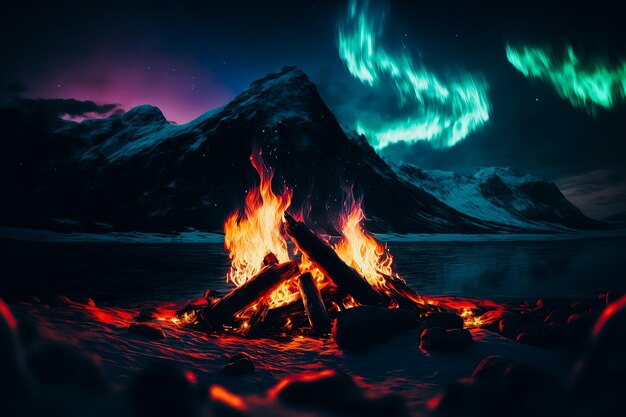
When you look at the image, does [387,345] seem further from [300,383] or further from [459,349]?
[300,383]

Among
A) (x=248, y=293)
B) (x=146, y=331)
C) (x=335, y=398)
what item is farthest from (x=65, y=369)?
(x=248, y=293)

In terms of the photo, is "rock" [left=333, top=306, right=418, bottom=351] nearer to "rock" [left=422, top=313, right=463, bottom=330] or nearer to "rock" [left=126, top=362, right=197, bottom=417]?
"rock" [left=422, top=313, right=463, bottom=330]

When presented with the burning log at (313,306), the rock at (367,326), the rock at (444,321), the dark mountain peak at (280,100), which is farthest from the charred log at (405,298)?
the dark mountain peak at (280,100)

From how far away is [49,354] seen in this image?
167cm

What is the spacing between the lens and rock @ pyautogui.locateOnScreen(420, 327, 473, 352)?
4762 millimetres

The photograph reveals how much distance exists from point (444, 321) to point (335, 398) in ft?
12.0

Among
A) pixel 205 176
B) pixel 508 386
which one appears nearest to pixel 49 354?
pixel 508 386

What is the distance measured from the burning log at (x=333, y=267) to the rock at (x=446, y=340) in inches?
72.5

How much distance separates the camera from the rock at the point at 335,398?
2.86 m

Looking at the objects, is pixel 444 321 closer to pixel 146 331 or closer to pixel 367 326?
pixel 367 326

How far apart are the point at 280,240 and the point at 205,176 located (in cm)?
11955

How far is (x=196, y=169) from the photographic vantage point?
4862 inches

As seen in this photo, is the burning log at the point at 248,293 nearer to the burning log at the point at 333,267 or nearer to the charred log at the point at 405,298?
the burning log at the point at 333,267

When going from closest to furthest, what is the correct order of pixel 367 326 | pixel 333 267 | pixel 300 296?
1. pixel 367 326
2. pixel 333 267
3. pixel 300 296
